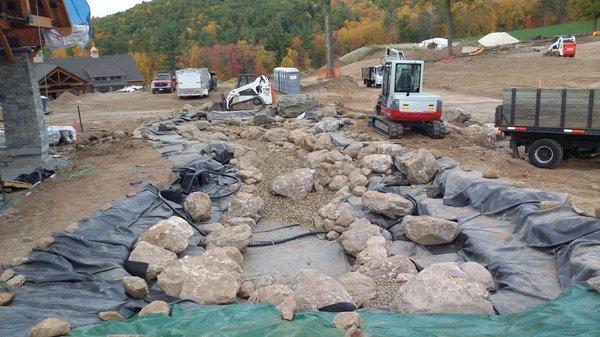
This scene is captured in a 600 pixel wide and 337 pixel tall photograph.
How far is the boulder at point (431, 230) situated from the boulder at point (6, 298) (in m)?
5.84

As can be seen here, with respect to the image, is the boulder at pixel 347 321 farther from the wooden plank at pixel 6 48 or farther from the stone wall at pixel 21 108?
the stone wall at pixel 21 108

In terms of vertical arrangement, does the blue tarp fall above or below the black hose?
above

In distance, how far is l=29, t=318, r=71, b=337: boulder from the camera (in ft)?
17.6

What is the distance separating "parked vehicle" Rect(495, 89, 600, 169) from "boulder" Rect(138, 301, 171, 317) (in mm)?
9812

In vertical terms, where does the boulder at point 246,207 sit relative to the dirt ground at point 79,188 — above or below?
below

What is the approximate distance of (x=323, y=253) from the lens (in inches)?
372

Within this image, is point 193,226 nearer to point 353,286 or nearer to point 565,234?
point 353,286

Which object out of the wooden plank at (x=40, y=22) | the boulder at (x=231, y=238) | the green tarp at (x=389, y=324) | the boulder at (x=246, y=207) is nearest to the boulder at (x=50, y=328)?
the green tarp at (x=389, y=324)

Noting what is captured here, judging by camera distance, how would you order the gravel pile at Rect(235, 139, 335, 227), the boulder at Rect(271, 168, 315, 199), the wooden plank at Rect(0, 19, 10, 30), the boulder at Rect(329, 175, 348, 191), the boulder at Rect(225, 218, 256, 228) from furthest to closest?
the wooden plank at Rect(0, 19, 10, 30)
the boulder at Rect(329, 175, 348, 191)
the boulder at Rect(271, 168, 315, 199)
the gravel pile at Rect(235, 139, 335, 227)
the boulder at Rect(225, 218, 256, 228)

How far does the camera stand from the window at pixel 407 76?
1664cm

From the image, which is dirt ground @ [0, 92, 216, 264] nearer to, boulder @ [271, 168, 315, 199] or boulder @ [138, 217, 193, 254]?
boulder @ [138, 217, 193, 254]

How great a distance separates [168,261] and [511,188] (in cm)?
585

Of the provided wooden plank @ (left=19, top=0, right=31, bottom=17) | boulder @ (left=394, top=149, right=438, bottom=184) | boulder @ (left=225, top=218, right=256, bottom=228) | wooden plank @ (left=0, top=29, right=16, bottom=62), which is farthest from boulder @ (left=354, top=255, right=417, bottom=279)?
wooden plank @ (left=0, top=29, right=16, bottom=62)

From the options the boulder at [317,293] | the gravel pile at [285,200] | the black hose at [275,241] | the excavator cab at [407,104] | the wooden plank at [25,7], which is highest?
the wooden plank at [25,7]
